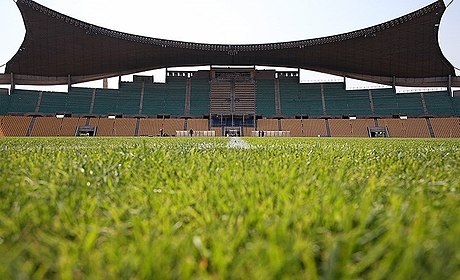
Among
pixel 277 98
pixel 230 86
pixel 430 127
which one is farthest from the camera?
pixel 230 86

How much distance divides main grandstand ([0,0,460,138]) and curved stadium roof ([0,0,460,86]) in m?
0.11

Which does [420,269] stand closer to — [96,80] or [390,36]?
[390,36]

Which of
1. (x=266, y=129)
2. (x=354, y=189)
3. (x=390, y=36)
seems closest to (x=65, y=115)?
(x=266, y=129)

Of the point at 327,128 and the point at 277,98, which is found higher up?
the point at 277,98

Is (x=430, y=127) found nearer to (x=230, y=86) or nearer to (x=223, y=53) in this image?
(x=230, y=86)

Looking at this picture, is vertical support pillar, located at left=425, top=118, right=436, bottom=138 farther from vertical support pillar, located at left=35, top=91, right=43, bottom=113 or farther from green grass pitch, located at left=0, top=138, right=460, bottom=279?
green grass pitch, located at left=0, top=138, right=460, bottom=279

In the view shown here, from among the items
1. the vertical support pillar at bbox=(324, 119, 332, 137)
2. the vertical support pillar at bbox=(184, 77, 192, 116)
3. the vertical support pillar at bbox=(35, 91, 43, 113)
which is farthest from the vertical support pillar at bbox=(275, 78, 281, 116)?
the vertical support pillar at bbox=(35, 91, 43, 113)

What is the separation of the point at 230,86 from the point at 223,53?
5.75 metres

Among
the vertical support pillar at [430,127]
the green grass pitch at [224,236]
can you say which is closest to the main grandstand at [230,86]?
the vertical support pillar at [430,127]

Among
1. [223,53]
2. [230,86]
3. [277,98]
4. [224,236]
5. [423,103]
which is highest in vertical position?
[223,53]

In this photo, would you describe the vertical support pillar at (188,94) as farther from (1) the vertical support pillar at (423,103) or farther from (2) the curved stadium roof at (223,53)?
(1) the vertical support pillar at (423,103)

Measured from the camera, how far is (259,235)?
0.85 metres

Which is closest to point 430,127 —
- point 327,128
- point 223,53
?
point 327,128

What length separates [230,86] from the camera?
159ft
